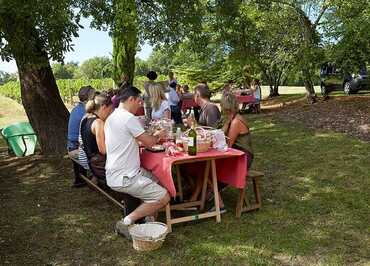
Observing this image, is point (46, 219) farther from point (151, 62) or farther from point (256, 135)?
point (151, 62)

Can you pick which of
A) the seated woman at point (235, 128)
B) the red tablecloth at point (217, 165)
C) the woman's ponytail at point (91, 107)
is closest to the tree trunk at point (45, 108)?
the woman's ponytail at point (91, 107)

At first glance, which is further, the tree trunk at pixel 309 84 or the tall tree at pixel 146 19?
the tree trunk at pixel 309 84

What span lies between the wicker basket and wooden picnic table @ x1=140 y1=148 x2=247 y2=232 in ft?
1.03

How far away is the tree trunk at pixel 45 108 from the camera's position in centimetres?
842

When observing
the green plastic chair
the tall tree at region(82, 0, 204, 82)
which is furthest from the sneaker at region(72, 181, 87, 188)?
the tall tree at region(82, 0, 204, 82)

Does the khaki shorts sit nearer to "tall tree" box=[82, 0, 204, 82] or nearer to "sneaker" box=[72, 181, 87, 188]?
"sneaker" box=[72, 181, 87, 188]

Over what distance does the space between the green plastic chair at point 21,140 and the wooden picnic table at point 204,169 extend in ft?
15.8

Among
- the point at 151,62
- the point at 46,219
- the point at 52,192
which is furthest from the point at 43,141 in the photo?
the point at 151,62

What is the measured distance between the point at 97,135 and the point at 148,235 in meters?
1.33

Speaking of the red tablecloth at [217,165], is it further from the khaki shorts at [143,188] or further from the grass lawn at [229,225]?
Answer: the grass lawn at [229,225]

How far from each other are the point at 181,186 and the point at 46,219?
1679mm

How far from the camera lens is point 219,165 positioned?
17.0 feet

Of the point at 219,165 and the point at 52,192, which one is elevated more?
the point at 219,165

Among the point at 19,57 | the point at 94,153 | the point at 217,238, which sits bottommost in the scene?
the point at 217,238
